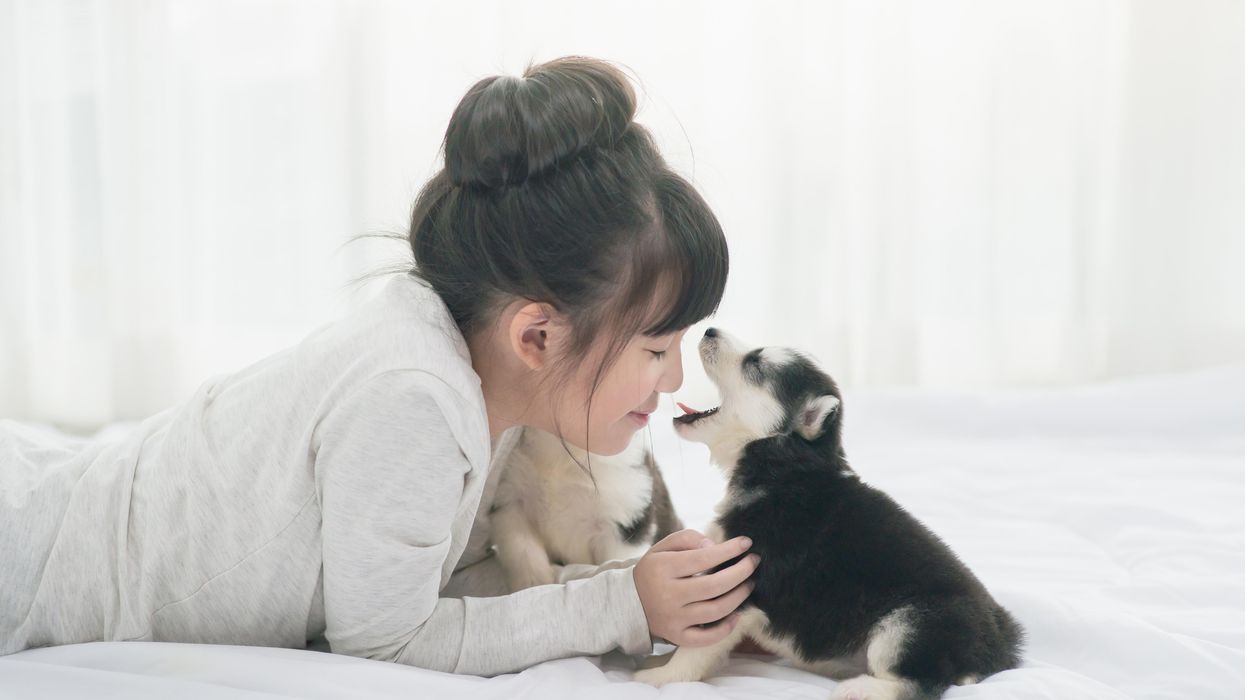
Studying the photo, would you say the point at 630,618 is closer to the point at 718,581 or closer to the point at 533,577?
the point at 718,581

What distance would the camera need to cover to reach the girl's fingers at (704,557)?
1206mm

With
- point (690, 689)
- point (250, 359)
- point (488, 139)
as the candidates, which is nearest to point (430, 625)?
point (690, 689)

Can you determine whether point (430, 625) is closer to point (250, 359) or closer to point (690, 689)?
point (690, 689)

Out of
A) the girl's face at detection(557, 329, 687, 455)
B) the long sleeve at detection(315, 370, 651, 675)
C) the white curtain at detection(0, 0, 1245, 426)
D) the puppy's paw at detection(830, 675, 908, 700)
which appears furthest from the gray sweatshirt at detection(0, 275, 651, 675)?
the white curtain at detection(0, 0, 1245, 426)

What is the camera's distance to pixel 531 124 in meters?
1.11

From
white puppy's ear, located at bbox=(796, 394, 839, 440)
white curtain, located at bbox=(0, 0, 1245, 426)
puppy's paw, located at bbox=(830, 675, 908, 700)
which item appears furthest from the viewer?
white curtain, located at bbox=(0, 0, 1245, 426)

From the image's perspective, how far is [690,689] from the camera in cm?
112

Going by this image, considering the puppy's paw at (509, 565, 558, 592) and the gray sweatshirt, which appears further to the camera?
the puppy's paw at (509, 565, 558, 592)

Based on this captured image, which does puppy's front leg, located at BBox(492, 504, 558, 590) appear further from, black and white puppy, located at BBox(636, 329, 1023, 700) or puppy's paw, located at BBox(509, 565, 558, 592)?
black and white puppy, located at BBox(636, 329, 1023, 700)

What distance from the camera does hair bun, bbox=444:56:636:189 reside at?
43.8 inches

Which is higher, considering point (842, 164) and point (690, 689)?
point (842, 164)

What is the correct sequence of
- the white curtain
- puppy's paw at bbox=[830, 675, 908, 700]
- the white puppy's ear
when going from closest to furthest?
puppy's paw at bbox=[830, 675, 908, 700] → the white puppy's ear → the white curtain

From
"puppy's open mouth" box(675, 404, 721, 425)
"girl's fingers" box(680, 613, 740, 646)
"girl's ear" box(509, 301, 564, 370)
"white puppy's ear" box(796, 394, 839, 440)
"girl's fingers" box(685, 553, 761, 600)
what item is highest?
"girl's ear" box(509, 301, 564, 370)

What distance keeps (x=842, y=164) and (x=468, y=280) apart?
2.36 metres
